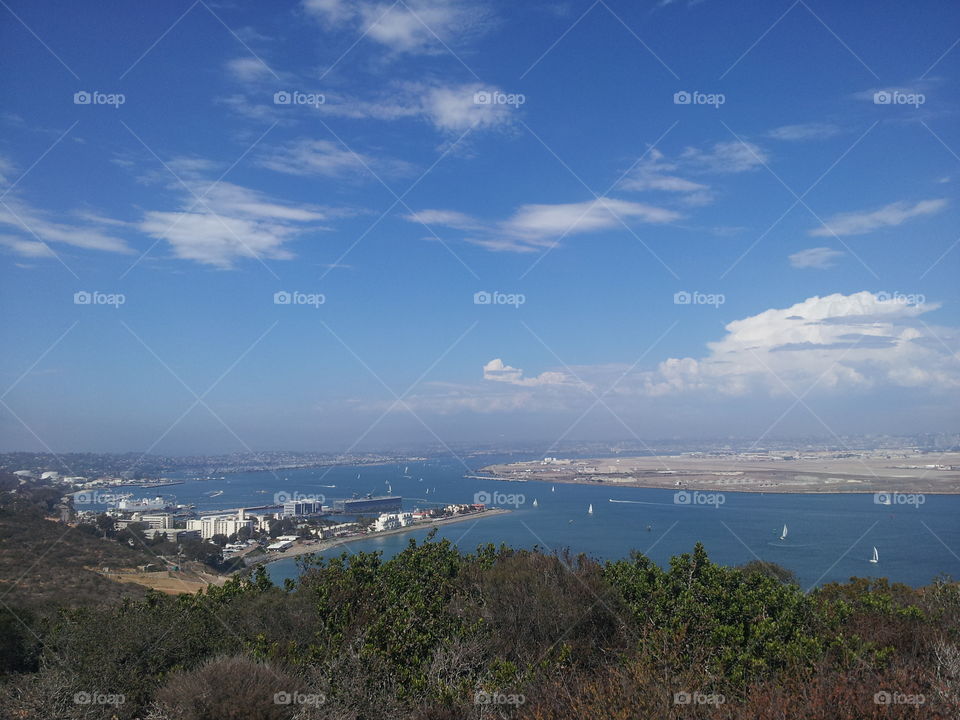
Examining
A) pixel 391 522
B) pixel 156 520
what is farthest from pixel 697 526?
pixel 156 520

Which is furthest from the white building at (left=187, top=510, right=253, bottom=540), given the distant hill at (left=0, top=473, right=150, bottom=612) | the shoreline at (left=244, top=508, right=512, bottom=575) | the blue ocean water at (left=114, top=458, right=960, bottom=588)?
the blue ocean water at (left=114, top=458, right=960, bottom=588)

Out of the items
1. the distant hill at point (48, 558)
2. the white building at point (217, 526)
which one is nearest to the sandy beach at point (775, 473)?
the white building at point (217, 526)

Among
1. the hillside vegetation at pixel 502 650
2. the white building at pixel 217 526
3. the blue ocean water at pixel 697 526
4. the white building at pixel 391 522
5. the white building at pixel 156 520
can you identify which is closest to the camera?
the hillside vegetation at pixel 502 650

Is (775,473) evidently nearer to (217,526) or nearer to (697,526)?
(697,526)

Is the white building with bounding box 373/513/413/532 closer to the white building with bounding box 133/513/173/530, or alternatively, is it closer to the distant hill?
the white building with bounding box 133/513/173/530

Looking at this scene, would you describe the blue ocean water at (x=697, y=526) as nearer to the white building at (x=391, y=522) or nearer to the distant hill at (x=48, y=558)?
the white building at (x=391, y=522)

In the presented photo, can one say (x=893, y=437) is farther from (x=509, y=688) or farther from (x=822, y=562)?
(x=509, y=688)

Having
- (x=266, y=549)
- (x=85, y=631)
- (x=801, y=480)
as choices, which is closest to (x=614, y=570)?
(x=85, y=631)

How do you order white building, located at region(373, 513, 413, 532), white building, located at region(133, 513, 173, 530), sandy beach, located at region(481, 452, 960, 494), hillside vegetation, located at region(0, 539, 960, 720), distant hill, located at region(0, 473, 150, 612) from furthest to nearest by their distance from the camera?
sandy beach, located at region(481, 452, 960, 494)
white building, located at region(373, 513, 413, 532)
white building, located at region(133, 513, 173, 530)
distant hill, located at region(0, 473, 150, 612)
hillside vegetation, located at region(0, 539, 960, 720)
